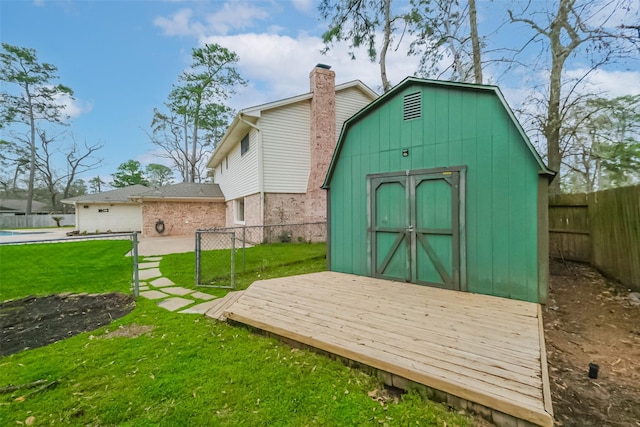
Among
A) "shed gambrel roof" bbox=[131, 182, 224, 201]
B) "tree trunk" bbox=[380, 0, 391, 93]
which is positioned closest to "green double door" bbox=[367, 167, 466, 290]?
"tree trunk" bbox=[380, 0, 391, 93]

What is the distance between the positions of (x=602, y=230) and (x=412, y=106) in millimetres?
4104

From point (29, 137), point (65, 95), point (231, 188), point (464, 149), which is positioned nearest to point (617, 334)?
point (464, 149)

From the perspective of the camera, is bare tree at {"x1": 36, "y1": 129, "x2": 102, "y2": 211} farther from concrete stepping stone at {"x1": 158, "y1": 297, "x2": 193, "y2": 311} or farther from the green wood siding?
the green wood siding

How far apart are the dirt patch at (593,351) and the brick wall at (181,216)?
15961 millimetres

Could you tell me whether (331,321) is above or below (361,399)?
above

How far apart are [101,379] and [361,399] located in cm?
236

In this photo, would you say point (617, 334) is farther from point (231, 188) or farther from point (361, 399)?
point (231, 188)

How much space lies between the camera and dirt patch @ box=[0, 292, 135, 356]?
129 inches

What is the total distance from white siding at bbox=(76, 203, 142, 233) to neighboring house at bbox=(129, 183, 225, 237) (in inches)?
177

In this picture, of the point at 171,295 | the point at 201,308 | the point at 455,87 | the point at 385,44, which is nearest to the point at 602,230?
the point at 455,87

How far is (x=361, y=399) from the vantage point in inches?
83.5

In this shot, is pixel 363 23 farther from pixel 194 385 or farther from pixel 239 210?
pixel 194 385

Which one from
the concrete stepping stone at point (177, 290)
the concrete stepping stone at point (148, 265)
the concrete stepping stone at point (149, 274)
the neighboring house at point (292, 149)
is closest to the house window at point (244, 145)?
the neighboring house at point (292, 149)

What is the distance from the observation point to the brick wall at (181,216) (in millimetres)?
14891
